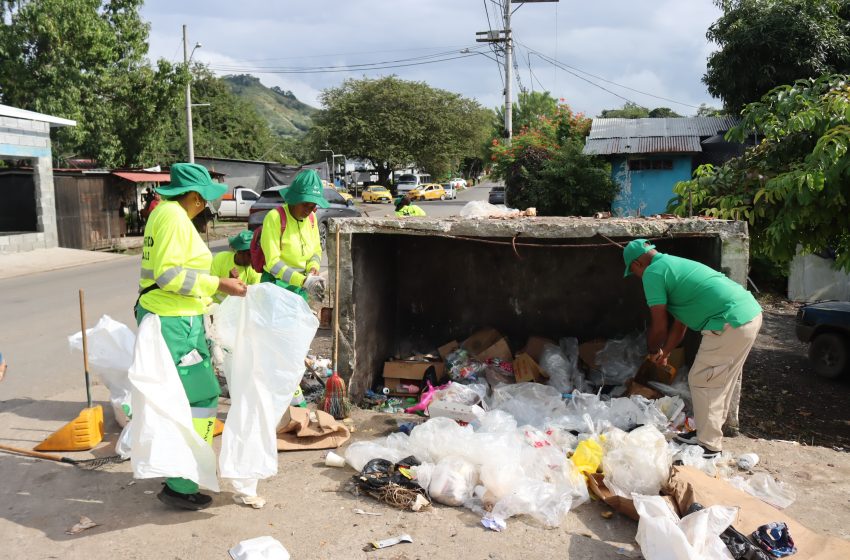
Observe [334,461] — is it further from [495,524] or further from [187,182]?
[187,182]

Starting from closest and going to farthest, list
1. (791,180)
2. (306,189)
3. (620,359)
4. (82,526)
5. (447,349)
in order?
(82,526)
(306,189)
(791,180)
(620,359)
(447,349)

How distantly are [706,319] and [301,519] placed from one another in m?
2.80

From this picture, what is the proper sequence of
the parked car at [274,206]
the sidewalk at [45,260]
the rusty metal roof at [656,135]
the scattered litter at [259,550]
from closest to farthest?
1. the scattered litter at [259,550]
2. the sidewalk at [45,260]
3. the parked car at [274,206]
4. the rusty metal roof at [656,135]

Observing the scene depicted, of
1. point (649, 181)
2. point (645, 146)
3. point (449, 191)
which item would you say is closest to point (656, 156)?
point (645, 146)

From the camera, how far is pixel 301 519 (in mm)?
3775

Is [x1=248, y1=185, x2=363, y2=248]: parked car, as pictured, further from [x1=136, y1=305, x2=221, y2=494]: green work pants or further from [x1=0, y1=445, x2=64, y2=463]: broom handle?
[x1=136, y1=305, x2=221, y2=494]: green work pants

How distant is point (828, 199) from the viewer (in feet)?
19.3

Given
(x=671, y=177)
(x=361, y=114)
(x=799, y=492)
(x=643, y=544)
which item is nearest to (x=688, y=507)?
(x=643, y=544)

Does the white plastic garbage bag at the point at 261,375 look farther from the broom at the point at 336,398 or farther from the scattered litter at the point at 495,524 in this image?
the broom at the point at 336,398

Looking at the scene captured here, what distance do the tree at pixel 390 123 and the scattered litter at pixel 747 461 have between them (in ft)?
136

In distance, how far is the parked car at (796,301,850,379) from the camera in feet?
25.2

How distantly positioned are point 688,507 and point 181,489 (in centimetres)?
278

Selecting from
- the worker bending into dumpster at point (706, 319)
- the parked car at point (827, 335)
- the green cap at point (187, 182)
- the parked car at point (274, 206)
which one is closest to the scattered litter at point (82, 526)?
the green cap at point (187, 182)

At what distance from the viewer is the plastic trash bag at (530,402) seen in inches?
212
